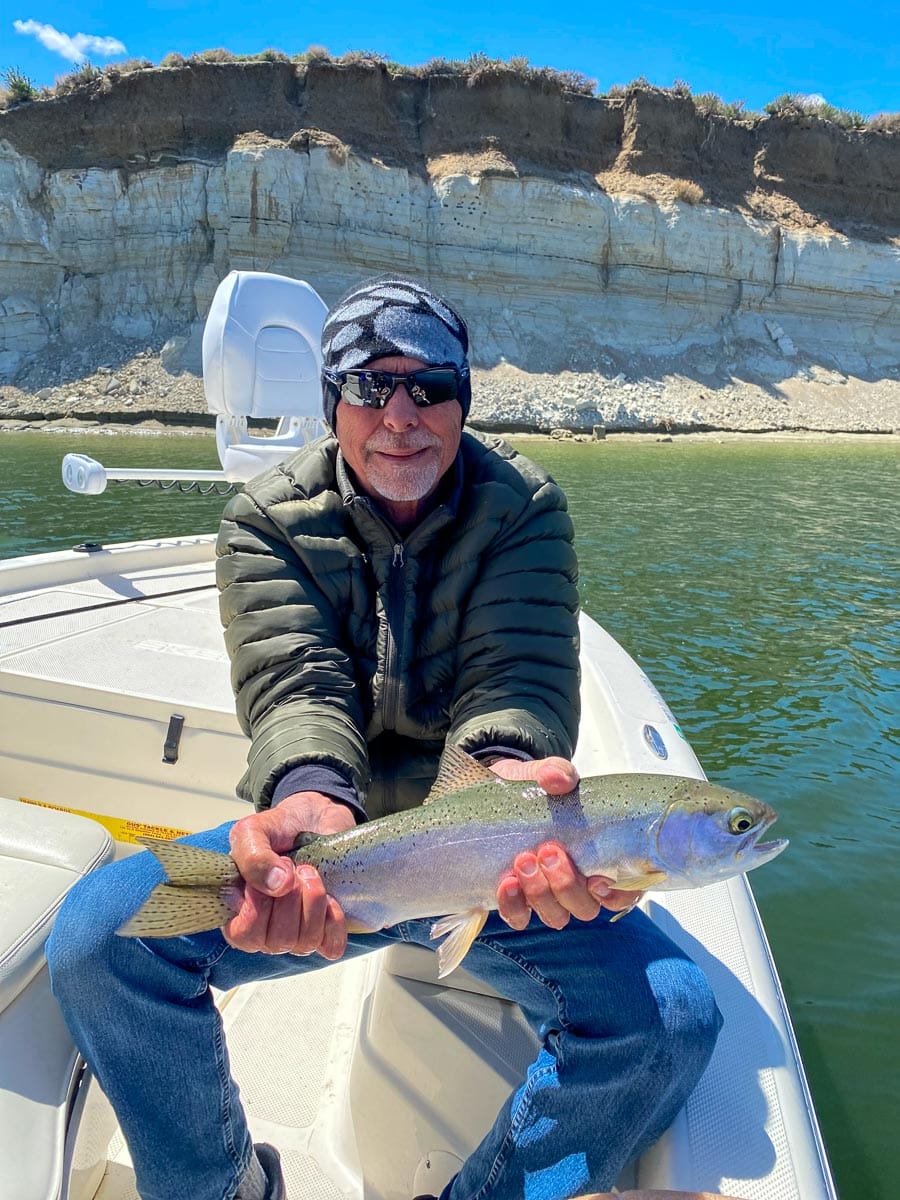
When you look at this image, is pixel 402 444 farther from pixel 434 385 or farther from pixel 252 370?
pixel 252 370

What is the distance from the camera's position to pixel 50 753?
152 inches

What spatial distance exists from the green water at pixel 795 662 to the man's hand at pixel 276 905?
8.68ft

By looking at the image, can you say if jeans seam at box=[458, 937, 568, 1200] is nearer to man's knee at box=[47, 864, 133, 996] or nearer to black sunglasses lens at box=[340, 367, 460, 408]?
man's knee at box=[47, 864, 133, 996]

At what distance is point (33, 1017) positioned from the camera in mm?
2113

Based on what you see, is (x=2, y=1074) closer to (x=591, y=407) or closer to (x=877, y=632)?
(x=877, y=632)

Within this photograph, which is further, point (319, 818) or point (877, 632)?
point (877, 632)

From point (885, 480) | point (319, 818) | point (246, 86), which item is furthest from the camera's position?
point (246, 86)

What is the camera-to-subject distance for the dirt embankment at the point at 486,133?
4216 centimetres

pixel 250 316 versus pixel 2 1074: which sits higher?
pixel 250 316

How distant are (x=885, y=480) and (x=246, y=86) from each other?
38.2 meters

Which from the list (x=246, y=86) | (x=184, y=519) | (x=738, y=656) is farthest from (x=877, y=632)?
(x=246, y=86)

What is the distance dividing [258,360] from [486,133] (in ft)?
151

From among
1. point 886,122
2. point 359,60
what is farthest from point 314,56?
point 886,122

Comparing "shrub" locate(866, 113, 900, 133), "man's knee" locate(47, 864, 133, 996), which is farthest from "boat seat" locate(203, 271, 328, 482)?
"shrub" locate(866, 113, 900, 133)
